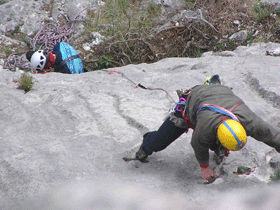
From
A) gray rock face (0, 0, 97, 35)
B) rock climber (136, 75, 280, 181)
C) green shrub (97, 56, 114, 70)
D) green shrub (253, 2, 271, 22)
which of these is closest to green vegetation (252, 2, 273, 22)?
green shrub (253, 2, 271, 22)

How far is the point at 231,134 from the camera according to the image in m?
1.84

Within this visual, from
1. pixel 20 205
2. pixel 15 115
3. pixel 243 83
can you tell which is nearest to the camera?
pixel 20 205

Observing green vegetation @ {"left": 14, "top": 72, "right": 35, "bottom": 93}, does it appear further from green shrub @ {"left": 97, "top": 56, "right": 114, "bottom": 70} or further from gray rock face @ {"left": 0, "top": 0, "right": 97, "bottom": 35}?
gray rock face @ {"left": 0, "top": 0, "right": 97, "bottom": 35}

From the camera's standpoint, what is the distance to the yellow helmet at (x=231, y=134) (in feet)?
6.03

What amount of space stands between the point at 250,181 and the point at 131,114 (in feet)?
5.40

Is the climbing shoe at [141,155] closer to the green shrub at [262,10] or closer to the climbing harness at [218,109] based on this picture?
the climbing harness at [218,109]

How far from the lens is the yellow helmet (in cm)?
184

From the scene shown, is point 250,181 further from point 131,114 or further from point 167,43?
point 167,43

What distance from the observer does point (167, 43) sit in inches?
255

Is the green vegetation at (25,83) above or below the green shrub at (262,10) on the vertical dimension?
below

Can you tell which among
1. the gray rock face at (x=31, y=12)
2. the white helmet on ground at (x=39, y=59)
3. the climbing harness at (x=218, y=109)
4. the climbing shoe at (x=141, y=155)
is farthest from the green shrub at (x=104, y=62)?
the climbing harness at (x=218, y=109)

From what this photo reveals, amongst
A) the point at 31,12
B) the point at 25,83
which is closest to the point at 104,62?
the point at 25,83

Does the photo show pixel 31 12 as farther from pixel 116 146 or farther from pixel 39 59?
pixel 116 146

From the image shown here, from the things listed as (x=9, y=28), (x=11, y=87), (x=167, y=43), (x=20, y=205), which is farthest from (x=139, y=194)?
(x=9, y=28)
